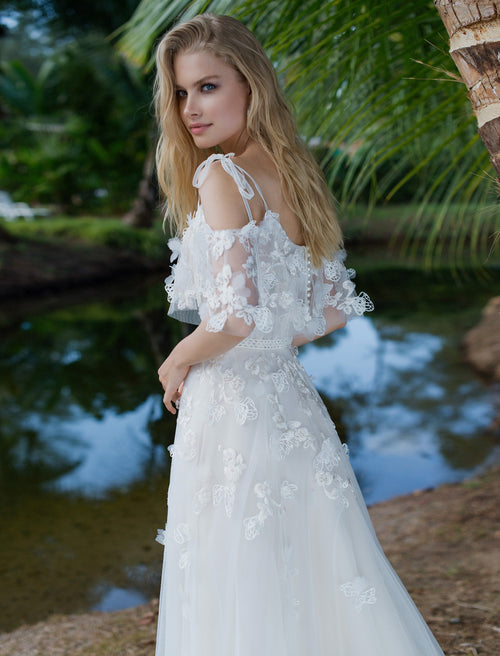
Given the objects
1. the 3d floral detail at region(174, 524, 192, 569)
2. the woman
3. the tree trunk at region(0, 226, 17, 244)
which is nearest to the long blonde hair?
the woman

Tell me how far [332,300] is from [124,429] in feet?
11.9

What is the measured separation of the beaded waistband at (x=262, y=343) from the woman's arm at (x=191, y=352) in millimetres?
77

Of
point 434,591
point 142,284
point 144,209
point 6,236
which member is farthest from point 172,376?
point 144,209

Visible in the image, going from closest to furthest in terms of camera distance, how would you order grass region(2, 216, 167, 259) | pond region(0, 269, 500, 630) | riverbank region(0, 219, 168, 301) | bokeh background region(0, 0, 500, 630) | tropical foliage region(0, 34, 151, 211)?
bokeh background region(0, 0, 500, 630), pond region(0, 269, 500, 630), riverbank region(0, 219, 168, 301), grass region(2, 216, 167, 259), tropical foliage region(0, 34, 151, 211)

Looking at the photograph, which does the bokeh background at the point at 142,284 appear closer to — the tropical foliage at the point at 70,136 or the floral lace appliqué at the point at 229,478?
the tropical foliage at the point at 70,136

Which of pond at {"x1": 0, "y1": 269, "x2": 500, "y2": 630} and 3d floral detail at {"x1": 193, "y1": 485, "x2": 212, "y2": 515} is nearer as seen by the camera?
3d floral detail at {"x1": 193, "y1": 485, "x2": 212, "y2": 515}

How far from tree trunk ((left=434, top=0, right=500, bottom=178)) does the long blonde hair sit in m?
0.37

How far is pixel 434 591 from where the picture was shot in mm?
2324

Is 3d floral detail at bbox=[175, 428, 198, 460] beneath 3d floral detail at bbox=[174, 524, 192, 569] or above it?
above

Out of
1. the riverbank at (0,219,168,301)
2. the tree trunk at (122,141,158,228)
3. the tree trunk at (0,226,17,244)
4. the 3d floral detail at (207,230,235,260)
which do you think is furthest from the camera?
A: the tree trunk at (122,141,158,228)

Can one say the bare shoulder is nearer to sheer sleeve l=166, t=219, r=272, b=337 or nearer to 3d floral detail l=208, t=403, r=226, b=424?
sheer sleeve l=166, t=219, r=272, b=337

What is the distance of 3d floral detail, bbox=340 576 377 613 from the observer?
135 cm

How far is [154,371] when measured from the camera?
248 inches

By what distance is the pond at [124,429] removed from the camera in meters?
3.12
